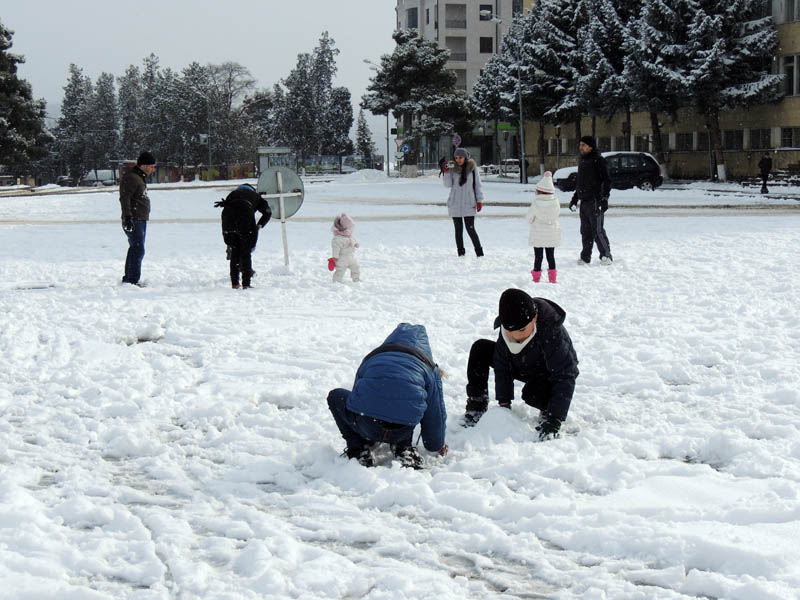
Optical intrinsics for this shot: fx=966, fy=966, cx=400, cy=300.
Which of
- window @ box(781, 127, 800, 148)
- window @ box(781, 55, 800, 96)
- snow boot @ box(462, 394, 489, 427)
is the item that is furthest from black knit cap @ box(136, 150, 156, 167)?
window @ box(781, 127, 800, 148)

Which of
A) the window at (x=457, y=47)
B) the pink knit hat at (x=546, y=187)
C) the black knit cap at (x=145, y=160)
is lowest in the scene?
the pink knit hat at (x=546, y=187)

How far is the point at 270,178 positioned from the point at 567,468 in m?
8.64

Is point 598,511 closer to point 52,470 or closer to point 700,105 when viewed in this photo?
point 52,470

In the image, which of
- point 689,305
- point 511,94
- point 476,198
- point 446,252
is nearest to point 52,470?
point 689,305

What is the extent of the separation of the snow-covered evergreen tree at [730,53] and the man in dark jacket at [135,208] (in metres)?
32.6

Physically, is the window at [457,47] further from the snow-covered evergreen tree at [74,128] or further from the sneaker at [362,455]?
the sneaker at [362,455]

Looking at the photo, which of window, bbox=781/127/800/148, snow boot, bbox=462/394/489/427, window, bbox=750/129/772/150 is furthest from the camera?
window, bbox=750/129/772/150

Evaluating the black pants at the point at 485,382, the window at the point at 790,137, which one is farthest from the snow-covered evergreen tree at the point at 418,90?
the black pants at the point at 485,382

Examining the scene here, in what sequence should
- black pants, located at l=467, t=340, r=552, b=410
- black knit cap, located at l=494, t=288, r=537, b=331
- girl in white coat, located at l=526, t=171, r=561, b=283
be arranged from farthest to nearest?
girl in white coat, located at l=526, t=171, r=561, b=283, black pants, located at l=467, t=340, r=552, b=410, black knit cap, located at l=494, t=288, r=537, b=331

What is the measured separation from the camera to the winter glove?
5430 mm

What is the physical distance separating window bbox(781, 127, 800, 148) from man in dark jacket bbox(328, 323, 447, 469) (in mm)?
40748

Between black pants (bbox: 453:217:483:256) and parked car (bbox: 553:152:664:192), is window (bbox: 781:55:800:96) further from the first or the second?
black pants (bbox: 453:217:483:256)

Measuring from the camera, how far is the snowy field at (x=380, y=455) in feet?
12.5

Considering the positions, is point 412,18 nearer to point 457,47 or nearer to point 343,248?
point 457,47
